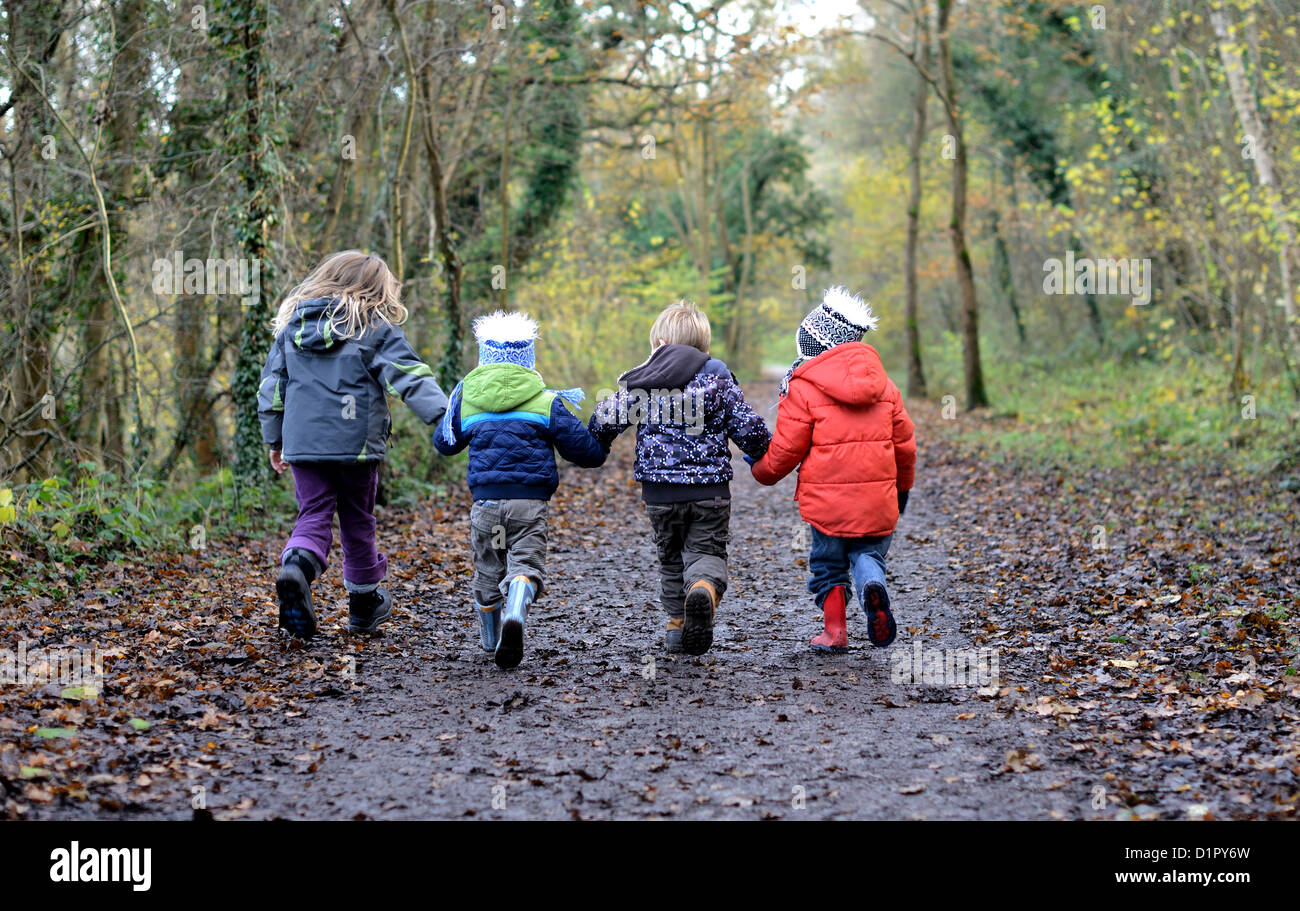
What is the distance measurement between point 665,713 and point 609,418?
1.71m

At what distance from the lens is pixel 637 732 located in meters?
4.79

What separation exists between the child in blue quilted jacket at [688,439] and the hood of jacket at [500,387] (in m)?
0.43

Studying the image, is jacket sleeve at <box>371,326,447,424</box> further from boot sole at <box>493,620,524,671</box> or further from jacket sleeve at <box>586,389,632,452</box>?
boot sole at <box>493,620,524,671</box>

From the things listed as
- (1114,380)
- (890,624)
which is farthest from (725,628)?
(1114,380)

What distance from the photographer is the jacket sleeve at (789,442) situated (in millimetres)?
6188

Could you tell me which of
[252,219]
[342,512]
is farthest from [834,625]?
[252,219]

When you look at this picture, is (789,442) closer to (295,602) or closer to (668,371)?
(668,371)

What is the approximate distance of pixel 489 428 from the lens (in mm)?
5785

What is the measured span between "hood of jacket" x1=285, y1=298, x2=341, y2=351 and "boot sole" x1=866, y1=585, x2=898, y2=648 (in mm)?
3232

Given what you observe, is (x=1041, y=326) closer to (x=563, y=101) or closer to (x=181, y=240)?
(x=563, y=101)

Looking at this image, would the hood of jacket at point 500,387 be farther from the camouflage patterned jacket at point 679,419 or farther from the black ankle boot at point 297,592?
the black ankle boot at point 297,592

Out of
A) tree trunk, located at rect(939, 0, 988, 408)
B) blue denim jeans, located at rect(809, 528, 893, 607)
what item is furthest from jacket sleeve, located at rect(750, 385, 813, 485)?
tree trunk, located at rect(939, 0, 988, 408)

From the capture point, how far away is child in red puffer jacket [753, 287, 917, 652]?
607cm

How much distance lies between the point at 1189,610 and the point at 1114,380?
17.8 meters
